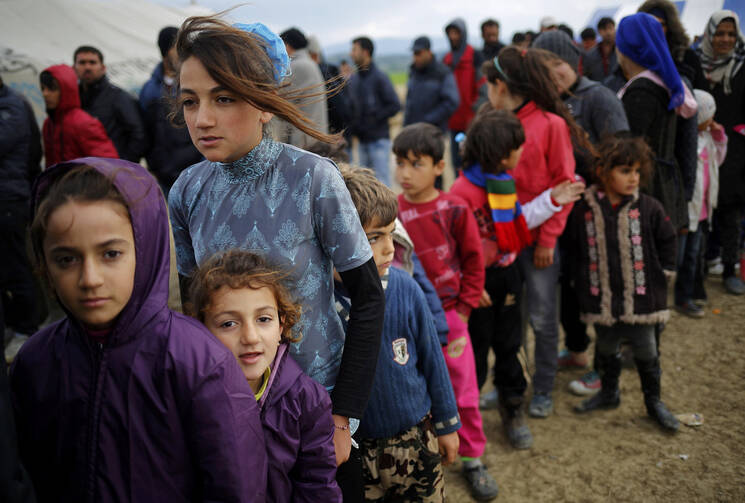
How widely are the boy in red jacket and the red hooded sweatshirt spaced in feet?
10.3

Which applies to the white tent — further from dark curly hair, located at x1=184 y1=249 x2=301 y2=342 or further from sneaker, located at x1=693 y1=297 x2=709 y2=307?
sneaker, located at x1=693 y1=297 x2=709 y2=307

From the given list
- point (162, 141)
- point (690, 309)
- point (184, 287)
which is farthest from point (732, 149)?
point (162, 141)

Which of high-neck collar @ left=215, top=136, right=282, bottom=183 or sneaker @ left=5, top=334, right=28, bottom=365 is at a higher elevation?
high-neck collar @ left=215, top=136, right=282, bottom=183

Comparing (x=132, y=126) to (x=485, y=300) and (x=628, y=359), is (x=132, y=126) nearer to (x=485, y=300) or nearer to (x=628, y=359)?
(x=485, y=300)

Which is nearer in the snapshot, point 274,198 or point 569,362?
point 274,198

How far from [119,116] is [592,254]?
13.6 ft

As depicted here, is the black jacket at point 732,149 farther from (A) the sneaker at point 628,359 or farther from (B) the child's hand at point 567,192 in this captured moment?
(B) the child's hand at point 567,192

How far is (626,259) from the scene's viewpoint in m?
3.05

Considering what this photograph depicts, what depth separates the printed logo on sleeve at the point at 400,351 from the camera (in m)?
1.95

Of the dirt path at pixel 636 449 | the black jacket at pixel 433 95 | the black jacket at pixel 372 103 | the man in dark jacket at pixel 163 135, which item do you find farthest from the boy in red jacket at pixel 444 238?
the black jacket at pixel 372 103

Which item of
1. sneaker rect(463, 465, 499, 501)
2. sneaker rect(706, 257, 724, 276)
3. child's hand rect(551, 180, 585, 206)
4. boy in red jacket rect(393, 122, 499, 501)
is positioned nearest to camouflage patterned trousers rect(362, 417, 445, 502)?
boy in red jacket rect(393, 122, 499, 501)

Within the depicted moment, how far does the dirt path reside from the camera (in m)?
2.71

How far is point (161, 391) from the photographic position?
1195 millimetres

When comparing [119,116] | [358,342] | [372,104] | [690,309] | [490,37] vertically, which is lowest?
[690,309]
